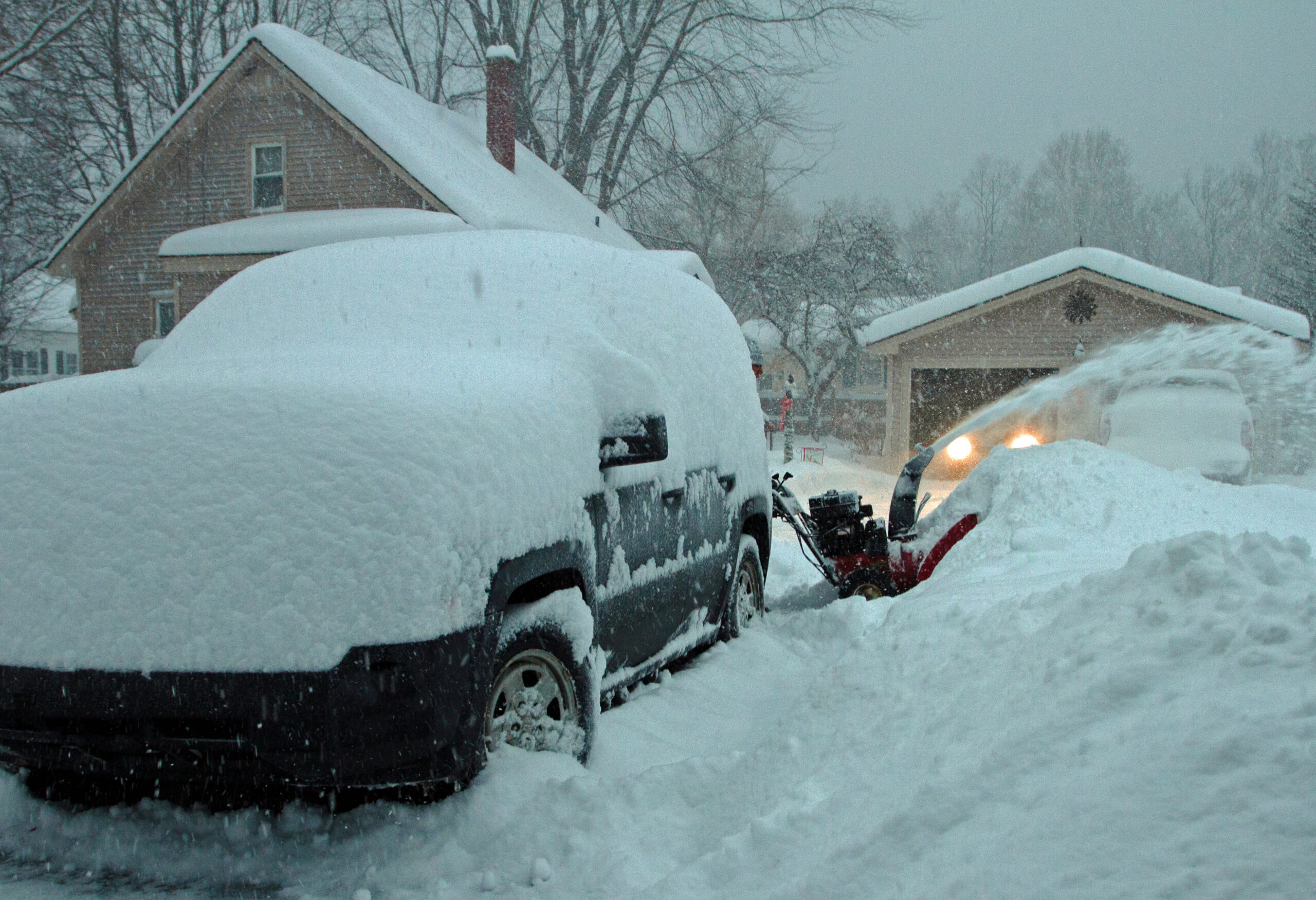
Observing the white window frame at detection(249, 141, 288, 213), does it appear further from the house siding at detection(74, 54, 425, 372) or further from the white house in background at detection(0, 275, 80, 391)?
the white house in background at detection(0, 275, 80, 391)

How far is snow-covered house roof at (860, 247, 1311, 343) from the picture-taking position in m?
16.5

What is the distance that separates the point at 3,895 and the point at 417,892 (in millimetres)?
A: 1084

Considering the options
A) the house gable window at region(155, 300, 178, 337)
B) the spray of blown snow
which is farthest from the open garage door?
the house gable window at region(155, 300, 178, 337)

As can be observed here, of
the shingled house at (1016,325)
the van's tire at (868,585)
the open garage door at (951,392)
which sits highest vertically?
the shingled house at (1016,325)

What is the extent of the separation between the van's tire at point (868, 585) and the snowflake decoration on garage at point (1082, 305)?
44.1 ft

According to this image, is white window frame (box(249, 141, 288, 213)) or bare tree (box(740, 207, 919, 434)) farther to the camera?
bare tree (box(740, 207, 919, 434))

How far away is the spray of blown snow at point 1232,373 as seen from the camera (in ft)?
44.1

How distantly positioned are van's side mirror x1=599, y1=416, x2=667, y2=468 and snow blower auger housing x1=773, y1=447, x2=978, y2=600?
3.53 metres

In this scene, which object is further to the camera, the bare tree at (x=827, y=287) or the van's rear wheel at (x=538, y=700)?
the bare tree at (x=827, y=287)

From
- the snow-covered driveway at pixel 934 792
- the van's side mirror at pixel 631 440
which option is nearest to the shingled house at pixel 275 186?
the van's side mirror at pixel 631 440

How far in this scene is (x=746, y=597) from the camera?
5.73 metres

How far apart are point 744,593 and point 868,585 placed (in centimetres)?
148

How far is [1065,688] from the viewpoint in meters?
2.40

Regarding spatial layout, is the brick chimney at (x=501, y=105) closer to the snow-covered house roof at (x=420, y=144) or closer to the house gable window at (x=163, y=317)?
the snow-covered house roof at (x=420, y=144)
